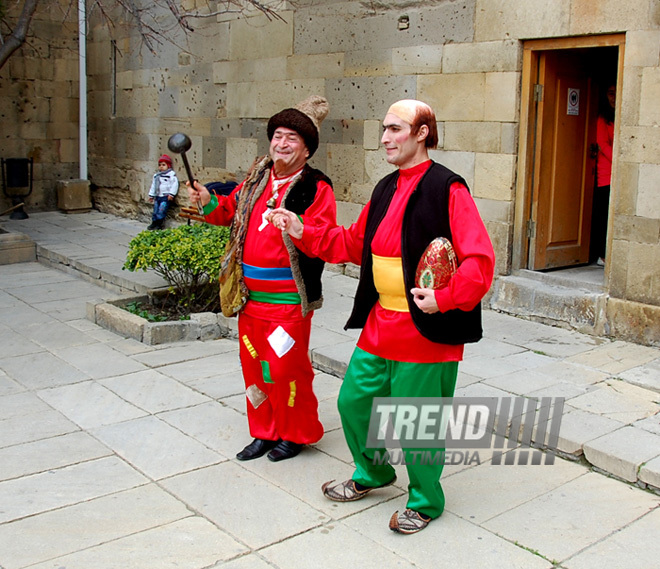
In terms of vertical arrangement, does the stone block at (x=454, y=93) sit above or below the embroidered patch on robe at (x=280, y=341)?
above

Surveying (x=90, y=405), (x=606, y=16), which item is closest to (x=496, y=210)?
(x=606, y=16)

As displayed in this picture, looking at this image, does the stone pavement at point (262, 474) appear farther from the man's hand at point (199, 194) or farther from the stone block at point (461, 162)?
the stone block at point (461, 162)

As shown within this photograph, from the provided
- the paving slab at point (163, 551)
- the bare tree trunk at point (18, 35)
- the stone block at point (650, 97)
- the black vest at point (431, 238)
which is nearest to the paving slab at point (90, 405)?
the paving slab at point (163, 551)

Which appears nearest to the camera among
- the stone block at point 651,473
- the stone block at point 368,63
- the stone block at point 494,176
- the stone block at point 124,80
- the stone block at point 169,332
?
the stone block at point 651,473

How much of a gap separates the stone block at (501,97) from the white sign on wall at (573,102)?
601 millimetres

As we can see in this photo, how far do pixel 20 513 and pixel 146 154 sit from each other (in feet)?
28.2

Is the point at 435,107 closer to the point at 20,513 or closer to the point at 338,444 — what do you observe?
the point at 338,444

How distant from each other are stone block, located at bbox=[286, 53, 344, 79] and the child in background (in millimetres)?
2680

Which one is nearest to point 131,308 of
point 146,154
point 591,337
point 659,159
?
point 591,337

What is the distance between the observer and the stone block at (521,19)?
21.0ft

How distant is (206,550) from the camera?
3258 mm

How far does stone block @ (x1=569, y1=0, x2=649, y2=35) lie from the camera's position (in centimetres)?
588

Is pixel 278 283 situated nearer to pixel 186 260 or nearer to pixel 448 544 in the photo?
pixel 448 544

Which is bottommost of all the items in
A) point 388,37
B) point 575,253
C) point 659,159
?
point 575,253
